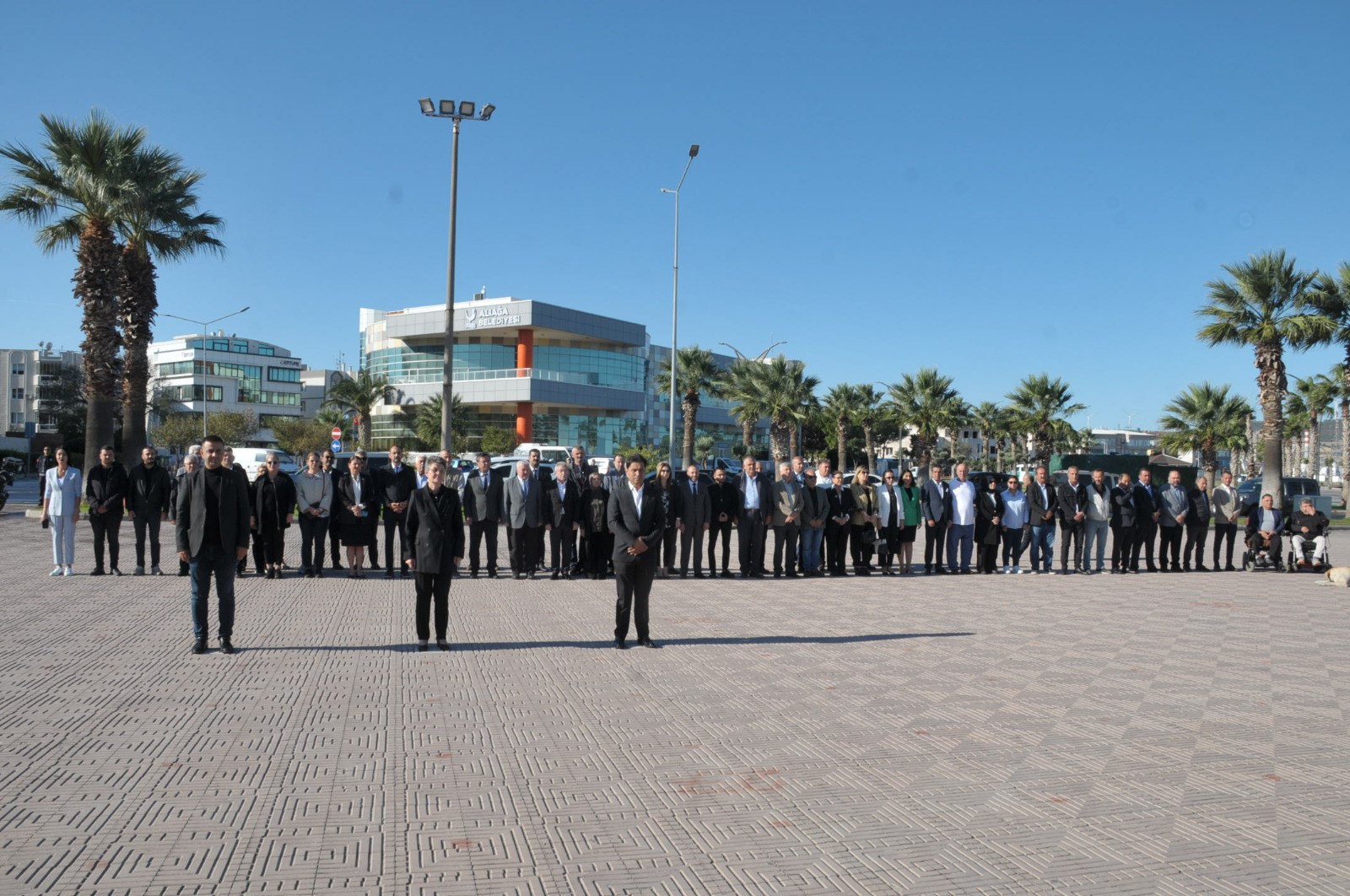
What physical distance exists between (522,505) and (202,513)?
6447mm

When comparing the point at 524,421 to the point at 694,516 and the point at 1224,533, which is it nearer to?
the point at 694,516

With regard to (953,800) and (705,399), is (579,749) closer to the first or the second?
(953,800)

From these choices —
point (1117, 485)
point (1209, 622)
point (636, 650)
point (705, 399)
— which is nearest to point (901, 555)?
point (1117, 485)

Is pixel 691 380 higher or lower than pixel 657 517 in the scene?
higher

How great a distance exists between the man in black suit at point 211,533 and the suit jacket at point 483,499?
19.6 feet

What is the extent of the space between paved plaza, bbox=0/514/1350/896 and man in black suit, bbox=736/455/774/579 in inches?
203

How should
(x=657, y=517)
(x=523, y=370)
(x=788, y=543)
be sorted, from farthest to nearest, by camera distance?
(x=523, y=370), (x=788, y=543), (x=657, y=517)

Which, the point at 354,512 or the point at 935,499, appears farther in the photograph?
the point at 935,499

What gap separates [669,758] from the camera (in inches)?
230

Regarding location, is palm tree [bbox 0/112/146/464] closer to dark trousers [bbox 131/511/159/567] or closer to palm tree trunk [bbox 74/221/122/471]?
palm tree trunk [bbox 74/221/122/471]

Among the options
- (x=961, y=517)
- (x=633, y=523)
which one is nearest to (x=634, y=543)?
(x=633, y=523)

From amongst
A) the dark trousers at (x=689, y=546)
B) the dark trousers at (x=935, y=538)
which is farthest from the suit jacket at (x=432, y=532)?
the dark trousers at (x=935, y=538)

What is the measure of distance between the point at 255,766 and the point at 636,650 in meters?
4.20

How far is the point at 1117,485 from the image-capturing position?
17.8 meters
